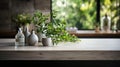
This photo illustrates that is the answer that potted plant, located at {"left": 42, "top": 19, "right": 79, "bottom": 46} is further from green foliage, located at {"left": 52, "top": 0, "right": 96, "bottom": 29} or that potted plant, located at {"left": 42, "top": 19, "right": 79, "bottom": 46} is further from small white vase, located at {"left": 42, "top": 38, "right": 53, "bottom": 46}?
green foliage, located at {"left": 52, "top": 0, "right": 96, "bottom": 29}

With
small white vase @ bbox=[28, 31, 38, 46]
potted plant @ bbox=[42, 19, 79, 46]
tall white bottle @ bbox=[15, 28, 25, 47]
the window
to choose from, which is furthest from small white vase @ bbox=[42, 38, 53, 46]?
the window

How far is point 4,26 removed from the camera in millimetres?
5438

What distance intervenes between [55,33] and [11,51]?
61 cm

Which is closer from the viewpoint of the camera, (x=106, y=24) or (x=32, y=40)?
(x=32, y=40)

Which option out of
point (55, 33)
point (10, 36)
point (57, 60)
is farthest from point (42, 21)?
point (10, 36)

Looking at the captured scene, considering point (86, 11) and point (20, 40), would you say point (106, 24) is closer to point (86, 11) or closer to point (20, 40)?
point (86, 11)

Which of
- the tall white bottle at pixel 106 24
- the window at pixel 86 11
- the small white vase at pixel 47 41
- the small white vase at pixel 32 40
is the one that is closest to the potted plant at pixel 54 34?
the small white vase at pixel 47 41

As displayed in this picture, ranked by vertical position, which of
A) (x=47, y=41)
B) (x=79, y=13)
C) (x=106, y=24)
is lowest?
(x=47, y=41)

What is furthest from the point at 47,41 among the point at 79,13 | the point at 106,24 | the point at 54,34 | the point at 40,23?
the point at 79,13

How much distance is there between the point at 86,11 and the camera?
5883 millimetres

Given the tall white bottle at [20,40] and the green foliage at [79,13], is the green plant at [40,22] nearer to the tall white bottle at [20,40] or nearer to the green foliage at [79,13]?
the tall white bottle at [20,40]

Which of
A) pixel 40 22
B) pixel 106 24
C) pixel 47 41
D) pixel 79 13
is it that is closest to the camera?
pixel 47 41

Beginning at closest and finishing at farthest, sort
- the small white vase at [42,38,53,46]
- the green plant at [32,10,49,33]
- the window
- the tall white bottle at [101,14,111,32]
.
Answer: the small white vase at [42,38,53,46]
the green plant at [32,10,49,33]
the tall white bottle at [101,14,111,32]
the window

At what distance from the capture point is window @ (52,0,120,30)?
19.0ft
